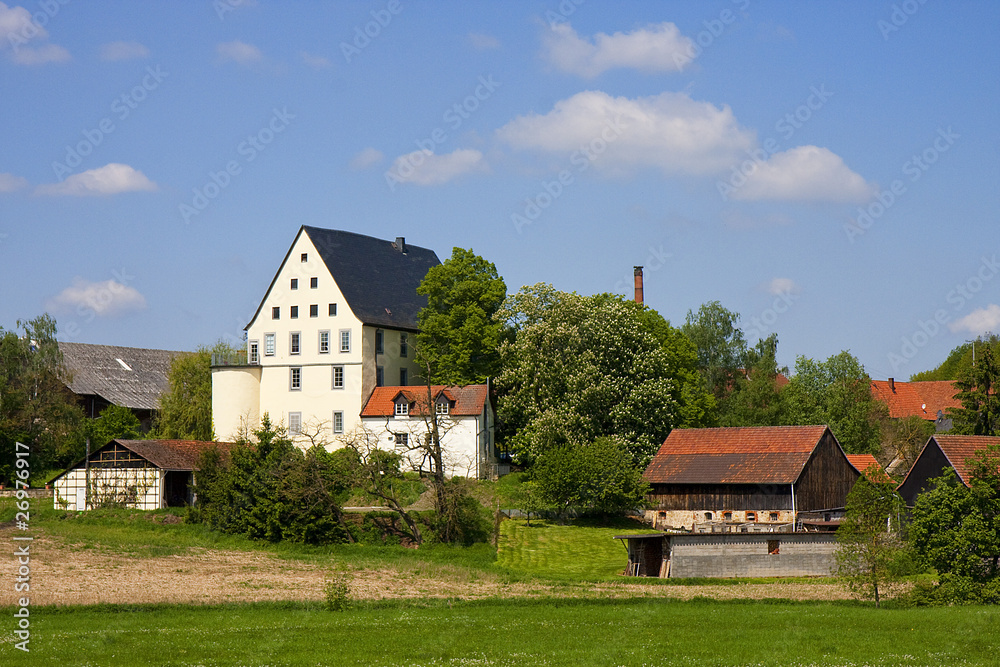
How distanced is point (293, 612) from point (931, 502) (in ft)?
61.7

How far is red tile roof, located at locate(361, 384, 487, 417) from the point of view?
6331 centimetres

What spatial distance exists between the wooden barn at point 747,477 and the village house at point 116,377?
39753 mm

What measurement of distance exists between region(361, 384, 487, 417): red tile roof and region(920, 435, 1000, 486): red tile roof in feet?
86.3

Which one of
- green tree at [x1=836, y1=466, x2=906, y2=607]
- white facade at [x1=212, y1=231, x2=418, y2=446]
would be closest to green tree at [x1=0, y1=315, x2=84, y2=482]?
white facade at [x1=212, y1=231, x2=418, y2=446]

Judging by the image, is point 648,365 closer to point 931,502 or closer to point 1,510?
point 931,502

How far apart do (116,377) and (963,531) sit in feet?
229

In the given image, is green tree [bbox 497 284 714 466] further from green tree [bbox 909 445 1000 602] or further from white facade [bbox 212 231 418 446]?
green tree [bbox 909 445 1000 602]

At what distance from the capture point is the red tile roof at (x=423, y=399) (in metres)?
63.3

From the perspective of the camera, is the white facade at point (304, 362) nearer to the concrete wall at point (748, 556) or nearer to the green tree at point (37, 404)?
the green tree at point (37, 404)

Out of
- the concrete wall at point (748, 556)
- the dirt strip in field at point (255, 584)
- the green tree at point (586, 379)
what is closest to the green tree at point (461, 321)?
the green tree at point (586, 379)

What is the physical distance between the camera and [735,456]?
54.7 m

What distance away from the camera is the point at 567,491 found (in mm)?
53656

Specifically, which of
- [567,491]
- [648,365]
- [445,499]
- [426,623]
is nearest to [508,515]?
[567,491]

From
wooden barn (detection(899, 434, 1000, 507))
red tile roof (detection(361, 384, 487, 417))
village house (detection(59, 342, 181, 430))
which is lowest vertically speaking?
wooden barn (detection(899, 434, 1000, 507))
